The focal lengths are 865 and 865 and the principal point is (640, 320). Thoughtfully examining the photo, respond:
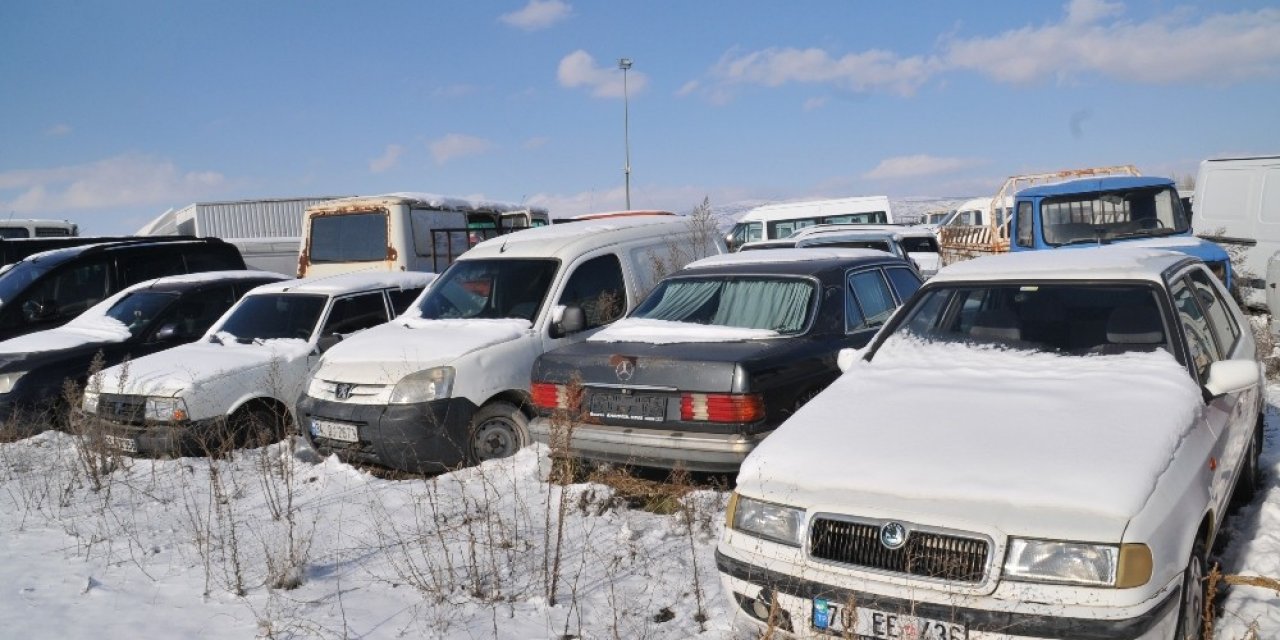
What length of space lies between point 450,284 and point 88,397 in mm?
3162

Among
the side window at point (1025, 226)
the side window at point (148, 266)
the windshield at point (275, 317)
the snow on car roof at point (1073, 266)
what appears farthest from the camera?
the side window at point (1025, 226)

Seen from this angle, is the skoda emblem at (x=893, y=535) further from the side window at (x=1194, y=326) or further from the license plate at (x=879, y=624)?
the side window at (x=1194, y=326)

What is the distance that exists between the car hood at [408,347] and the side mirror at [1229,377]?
14.7ft

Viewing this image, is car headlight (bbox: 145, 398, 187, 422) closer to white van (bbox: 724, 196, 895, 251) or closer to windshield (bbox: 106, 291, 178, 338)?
windshield (bbox: 106, 291, 178, 338)

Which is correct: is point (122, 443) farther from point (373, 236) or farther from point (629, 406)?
point (373, 236)

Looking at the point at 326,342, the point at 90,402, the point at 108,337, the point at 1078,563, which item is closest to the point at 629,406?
the point at 1078,563

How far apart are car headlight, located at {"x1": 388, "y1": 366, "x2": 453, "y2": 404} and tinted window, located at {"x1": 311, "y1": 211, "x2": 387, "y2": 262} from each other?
7.00 meters

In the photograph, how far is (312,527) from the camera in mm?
5133

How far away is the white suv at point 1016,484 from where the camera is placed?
8.86 feet

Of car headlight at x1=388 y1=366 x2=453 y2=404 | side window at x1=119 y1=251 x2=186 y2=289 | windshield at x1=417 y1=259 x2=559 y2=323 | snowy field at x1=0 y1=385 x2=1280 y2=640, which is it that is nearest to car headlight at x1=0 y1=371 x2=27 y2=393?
snowy field at x1=0 y1=385 x2=1280 y2=640

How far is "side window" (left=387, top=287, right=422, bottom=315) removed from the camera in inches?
341

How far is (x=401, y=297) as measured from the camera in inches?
345

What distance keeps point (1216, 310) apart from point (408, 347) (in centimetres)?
522

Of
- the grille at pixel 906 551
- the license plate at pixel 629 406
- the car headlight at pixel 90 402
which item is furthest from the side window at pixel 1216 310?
the car headlight at pixel 90 402
